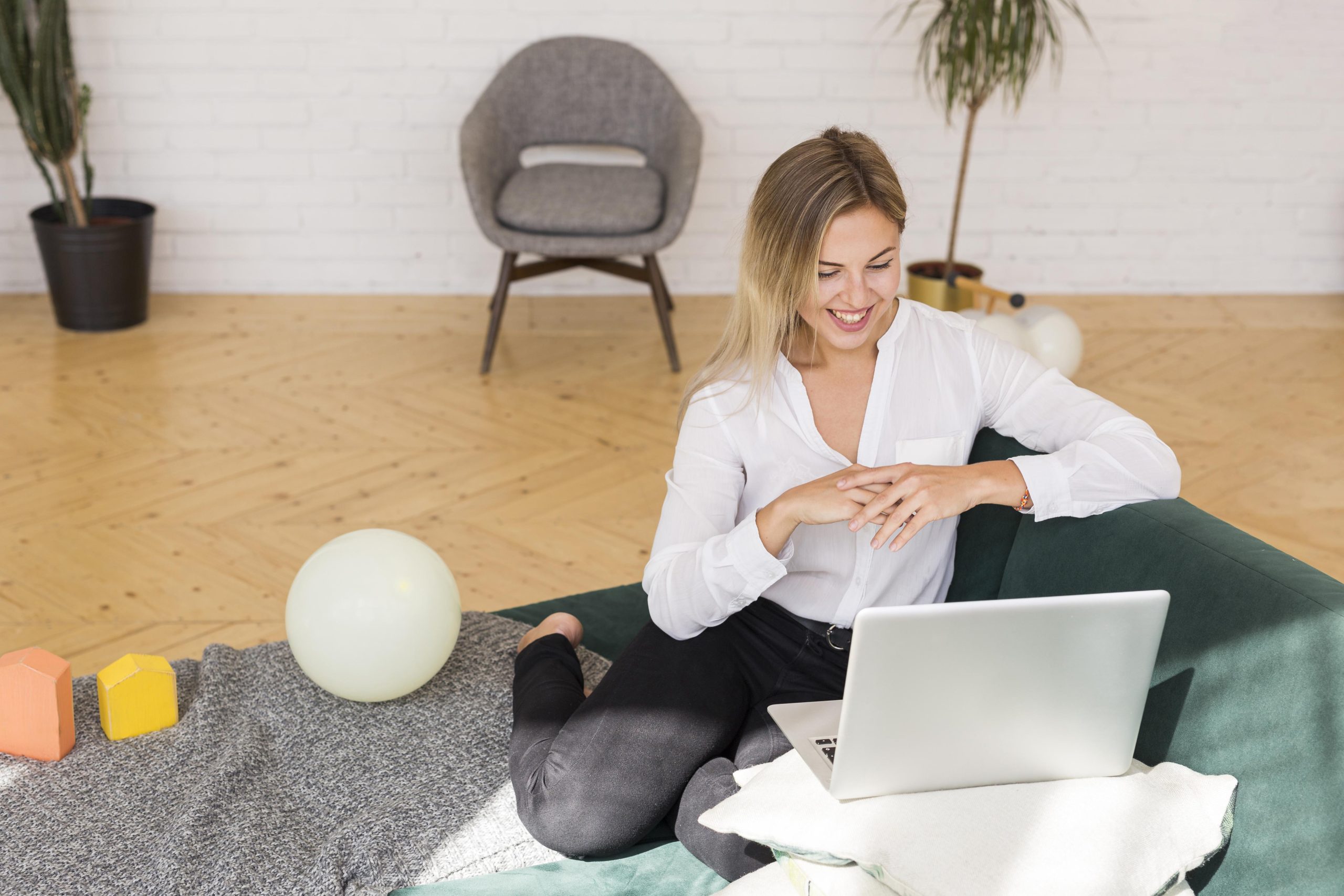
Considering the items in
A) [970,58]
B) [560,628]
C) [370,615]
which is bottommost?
[560,628]

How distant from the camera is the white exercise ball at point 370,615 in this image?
1.89 m

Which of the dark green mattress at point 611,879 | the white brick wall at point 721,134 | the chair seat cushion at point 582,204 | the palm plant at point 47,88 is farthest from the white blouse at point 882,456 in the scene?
the palm plant at point 47,88

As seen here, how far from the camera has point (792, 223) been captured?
160cm

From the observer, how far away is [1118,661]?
1.32 metres

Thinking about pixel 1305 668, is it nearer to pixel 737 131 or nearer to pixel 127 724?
pixel 127 724

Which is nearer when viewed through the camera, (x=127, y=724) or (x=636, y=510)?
(x=127, y=724)

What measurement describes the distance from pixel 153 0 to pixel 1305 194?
4240 mm

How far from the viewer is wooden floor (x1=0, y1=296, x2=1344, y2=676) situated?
269 cm

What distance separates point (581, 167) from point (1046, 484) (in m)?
2.84

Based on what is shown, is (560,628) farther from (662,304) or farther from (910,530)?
(662,304)

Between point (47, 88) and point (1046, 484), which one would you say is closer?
point (1046, 484)

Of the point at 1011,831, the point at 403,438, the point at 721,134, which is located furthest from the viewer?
the point at 721,134

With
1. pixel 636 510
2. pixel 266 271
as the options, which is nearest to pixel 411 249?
pixel 266 271

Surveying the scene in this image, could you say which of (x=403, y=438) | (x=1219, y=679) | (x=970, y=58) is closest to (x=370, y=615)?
(x=1219, y=679)
